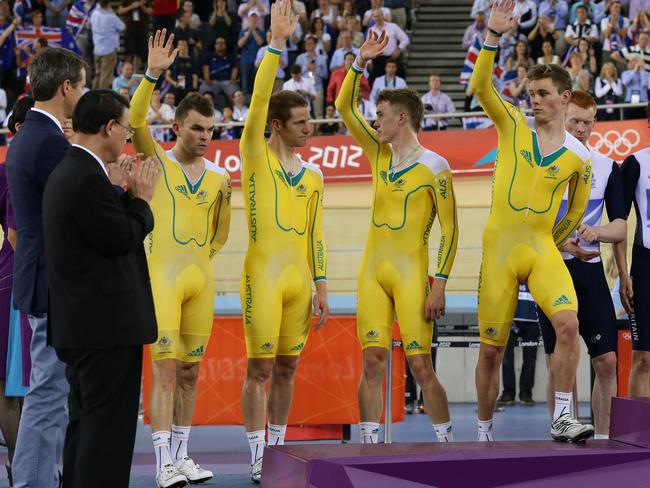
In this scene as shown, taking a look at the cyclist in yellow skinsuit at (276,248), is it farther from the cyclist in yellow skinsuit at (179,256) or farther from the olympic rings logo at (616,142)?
the olympic rings logo at (616,142)

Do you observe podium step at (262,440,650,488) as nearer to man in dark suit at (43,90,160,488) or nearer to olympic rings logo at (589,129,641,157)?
man in dark suit at (43,90,160,488)

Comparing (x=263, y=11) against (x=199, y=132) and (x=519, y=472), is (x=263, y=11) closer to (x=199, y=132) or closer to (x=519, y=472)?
(x=199, y=132)

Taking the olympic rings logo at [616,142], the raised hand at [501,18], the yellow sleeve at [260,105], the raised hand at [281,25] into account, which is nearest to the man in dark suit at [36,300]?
the yellow sleeve at [260,105]

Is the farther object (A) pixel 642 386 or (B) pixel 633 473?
(A) pixel 642 386

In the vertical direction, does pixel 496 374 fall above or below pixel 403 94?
below

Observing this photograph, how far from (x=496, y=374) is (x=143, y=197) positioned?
2637 millimetres

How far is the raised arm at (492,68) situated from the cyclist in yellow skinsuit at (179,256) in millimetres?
1586

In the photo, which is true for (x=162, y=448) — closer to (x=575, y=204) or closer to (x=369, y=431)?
(x=369, y=431)

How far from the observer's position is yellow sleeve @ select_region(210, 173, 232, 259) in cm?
642

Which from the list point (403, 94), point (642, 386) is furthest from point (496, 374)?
point (403, 94)

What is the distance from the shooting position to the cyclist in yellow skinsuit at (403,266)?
6.18m

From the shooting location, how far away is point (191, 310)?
20.2 feet

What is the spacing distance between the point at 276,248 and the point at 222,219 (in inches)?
17.5

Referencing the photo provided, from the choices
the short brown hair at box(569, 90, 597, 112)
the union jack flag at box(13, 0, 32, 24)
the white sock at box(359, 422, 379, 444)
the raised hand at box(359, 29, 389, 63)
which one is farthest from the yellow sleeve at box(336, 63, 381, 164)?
the union jack flag at box(13, 0, 32, 24)
